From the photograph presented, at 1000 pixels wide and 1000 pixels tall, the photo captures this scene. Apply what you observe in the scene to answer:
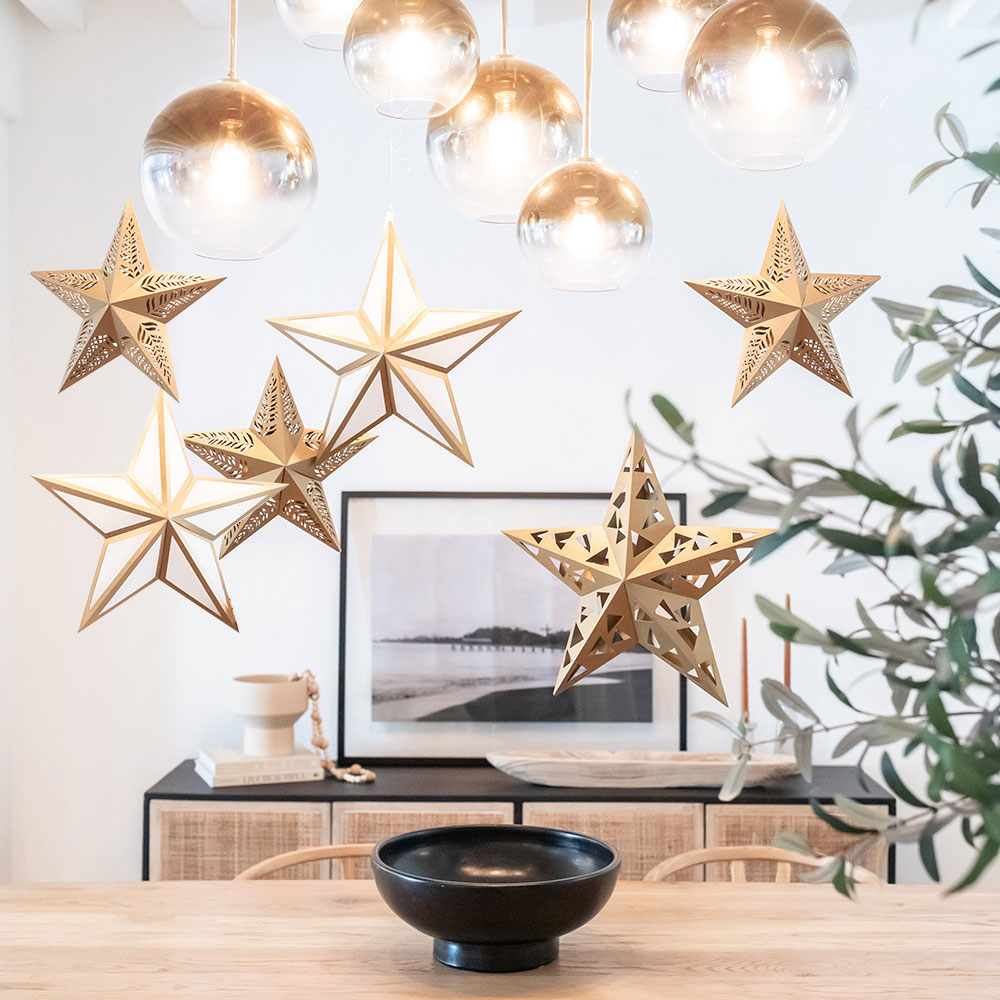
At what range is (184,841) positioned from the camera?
10.4ft

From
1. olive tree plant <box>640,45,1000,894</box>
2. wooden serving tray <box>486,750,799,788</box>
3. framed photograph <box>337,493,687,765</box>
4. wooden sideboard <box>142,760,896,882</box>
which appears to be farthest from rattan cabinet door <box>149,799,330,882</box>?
olive tree plant <box>640,45,1000,894</box>

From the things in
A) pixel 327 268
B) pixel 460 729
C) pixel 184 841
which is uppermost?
pixel 327 268

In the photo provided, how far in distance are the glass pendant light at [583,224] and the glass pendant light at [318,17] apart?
1.10ft

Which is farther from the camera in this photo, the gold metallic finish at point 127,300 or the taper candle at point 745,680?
the taper candle at point 745,680

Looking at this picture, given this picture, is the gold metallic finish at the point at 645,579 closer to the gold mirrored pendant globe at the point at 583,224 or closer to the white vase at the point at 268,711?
the gold mirrored pendant globe at the point at 583,224

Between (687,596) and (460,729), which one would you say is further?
(460,729)

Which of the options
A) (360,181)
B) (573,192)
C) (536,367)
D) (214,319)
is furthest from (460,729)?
(573,192)

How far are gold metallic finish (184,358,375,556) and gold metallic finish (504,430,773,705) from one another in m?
0.36

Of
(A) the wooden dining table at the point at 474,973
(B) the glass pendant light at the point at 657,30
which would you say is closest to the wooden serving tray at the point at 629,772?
(A) the wooden dining table at the point at 474,973

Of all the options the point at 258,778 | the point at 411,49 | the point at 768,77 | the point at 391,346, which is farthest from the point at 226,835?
the point at 768,77

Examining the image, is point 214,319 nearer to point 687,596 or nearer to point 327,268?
point 327,268

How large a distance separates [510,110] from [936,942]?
4.40ft

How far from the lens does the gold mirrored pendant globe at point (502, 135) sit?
158 cm

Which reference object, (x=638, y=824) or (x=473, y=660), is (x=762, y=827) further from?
(x=473, y=660)
